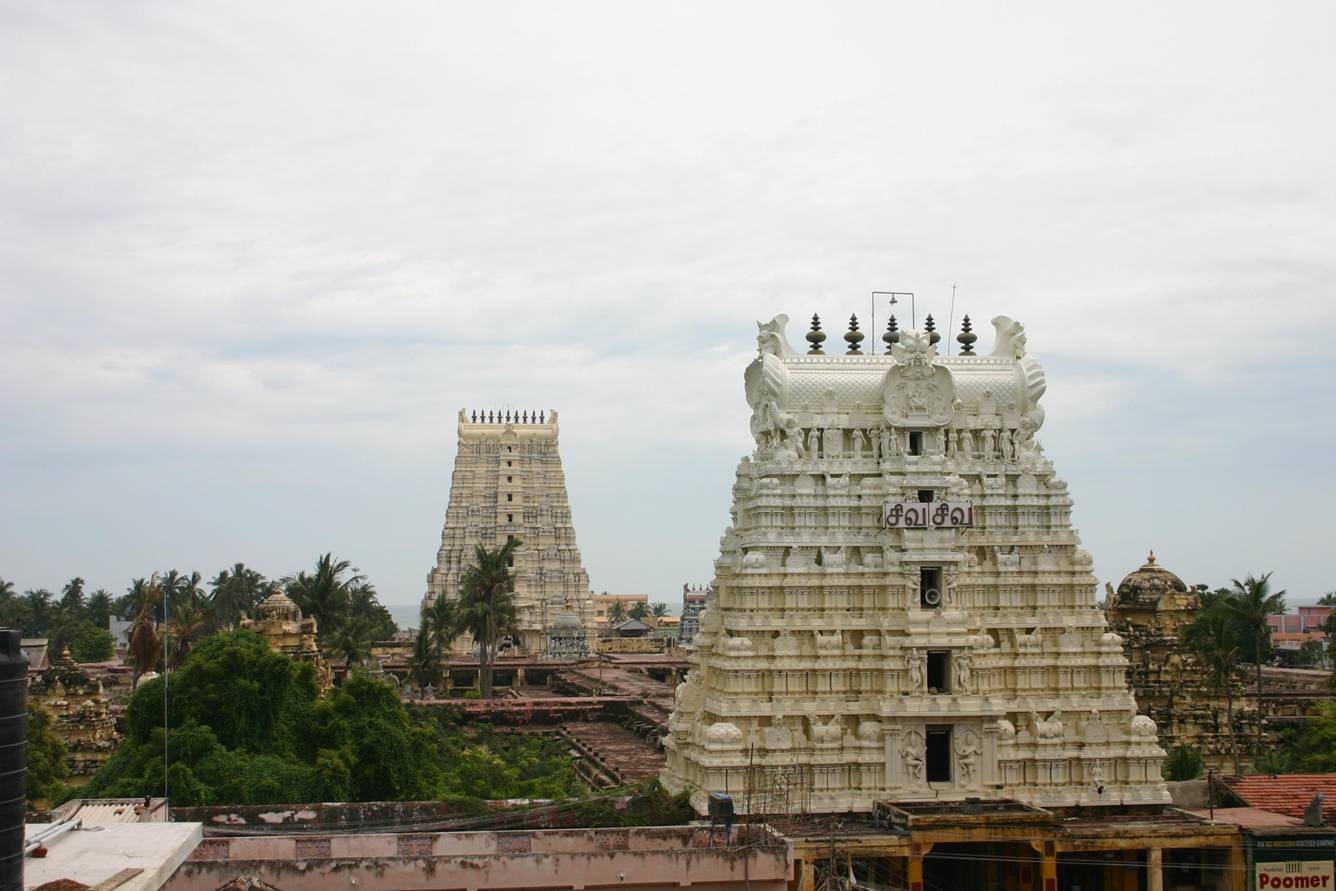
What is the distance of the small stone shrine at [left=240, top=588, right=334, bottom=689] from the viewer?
206 feet

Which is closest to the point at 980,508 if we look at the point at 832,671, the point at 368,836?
the point at 832,671

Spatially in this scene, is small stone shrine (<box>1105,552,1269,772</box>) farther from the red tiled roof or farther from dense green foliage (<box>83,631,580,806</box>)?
dense green foliage (<box>83,631,580,806</box>)

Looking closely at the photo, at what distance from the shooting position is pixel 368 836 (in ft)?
97.6

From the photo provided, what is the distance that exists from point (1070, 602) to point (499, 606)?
137 ft

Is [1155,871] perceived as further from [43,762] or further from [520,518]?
[520,518]

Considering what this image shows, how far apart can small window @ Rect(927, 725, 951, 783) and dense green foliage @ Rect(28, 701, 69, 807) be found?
25.6 metres

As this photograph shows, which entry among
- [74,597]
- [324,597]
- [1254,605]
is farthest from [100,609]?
[1254,605]

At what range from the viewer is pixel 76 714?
55.0 m

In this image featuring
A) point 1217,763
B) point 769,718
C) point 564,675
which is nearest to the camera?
point 769,718

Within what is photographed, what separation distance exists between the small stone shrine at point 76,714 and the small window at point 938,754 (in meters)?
32.4

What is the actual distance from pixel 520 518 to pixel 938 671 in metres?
87.6

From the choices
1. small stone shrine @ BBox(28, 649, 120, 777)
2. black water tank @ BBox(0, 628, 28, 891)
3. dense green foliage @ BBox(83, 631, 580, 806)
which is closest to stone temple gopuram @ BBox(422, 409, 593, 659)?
small stone shrine @ BBox(28, 649, 120, 777)

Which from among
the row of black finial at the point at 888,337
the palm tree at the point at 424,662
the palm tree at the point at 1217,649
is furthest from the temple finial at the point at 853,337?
the palm tree at the point at 424,662

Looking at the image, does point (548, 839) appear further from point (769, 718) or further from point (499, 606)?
point (499, 606)
